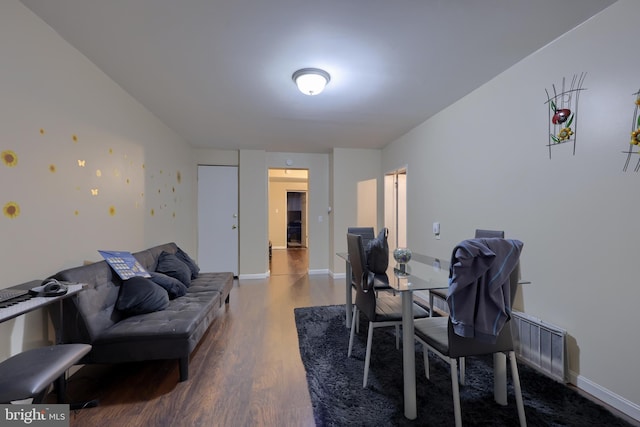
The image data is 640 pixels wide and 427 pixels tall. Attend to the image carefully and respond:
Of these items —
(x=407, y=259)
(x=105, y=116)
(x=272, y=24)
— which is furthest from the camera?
(x=105, y=116)

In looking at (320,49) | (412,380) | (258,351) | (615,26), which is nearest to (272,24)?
(320,49)

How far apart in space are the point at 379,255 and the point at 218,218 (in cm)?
391

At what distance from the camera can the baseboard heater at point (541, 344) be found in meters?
1.87

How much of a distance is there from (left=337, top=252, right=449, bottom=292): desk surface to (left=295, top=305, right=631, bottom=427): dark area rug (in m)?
0.74

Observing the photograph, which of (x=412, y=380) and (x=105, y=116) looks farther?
(x=105, y=116)

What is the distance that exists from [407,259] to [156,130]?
11.0 ft

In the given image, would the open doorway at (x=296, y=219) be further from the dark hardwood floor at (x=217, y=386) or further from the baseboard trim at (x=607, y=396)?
the baseboard trim at (x=607, y=396)

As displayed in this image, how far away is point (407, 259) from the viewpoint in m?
2.16

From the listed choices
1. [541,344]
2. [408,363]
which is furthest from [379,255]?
[541,344]

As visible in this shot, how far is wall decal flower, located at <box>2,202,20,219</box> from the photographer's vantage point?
59.6 inches

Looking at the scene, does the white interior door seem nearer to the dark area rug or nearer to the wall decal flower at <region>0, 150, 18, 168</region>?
the dark area rug

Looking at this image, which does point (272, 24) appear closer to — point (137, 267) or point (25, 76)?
point (25, 76)

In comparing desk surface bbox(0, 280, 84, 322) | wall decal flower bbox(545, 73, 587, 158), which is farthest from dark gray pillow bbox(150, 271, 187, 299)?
wall decal flower bbox(545, 73, 587, 158)

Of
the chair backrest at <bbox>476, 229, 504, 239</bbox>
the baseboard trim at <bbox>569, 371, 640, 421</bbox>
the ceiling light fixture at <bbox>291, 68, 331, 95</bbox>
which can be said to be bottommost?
the baseboard trim at <bbox>569, 371, 640, 421</bbox>
